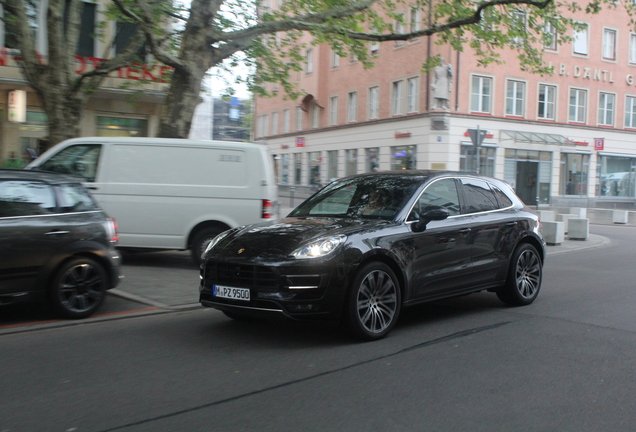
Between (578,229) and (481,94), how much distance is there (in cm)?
1722

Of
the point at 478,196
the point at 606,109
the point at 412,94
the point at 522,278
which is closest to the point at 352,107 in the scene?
the point at 412,94

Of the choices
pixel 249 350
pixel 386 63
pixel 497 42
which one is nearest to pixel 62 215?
pixel 249 350

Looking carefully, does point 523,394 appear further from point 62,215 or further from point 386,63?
point 386,63

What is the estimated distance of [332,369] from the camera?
5.26m

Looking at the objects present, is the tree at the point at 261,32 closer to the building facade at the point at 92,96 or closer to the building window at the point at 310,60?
the building facade at the point at 92,96

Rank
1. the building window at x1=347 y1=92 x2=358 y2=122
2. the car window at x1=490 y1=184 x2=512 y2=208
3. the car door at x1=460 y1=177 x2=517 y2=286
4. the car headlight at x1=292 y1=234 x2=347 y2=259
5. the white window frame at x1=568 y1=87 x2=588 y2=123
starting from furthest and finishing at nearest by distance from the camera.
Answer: the building window at x1=347 y1=92 x2=358 y2=122, the white window frame at x1=568 y1=87 x2=588 y2=123, the car window at x1=490 y1=184 x2=512 y2=208, the car door at x1=460 y1=177 x2=517 y2=286, the car headlight at x1=292 y1=234 x2=347 y2=259

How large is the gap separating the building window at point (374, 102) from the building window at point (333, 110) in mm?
4499

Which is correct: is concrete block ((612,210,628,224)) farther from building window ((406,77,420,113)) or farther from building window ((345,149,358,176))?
building window ((345,149,358,176))

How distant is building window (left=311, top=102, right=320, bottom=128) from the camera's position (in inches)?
1793

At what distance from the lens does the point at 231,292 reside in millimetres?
A: 6047

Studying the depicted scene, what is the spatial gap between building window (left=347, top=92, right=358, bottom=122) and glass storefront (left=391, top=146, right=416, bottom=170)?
5602 mm

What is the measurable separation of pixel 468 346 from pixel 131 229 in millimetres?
6740

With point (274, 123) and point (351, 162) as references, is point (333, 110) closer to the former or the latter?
point (351, 162)

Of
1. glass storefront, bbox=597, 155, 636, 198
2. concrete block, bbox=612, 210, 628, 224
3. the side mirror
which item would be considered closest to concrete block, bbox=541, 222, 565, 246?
concrete block, bbox=612, 210, 628, 224
